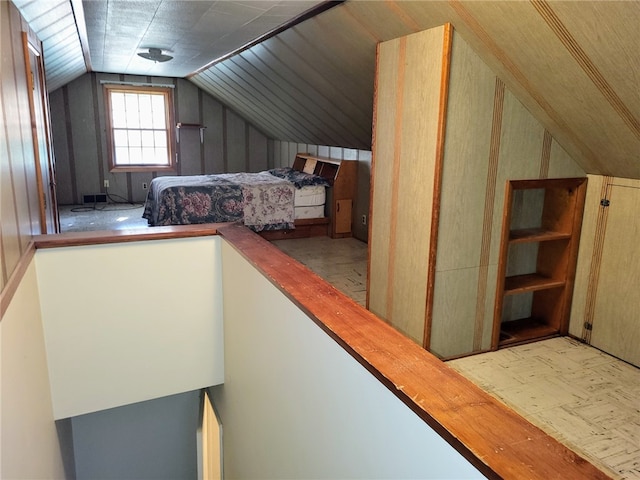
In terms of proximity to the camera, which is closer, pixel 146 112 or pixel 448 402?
pixel 448 402

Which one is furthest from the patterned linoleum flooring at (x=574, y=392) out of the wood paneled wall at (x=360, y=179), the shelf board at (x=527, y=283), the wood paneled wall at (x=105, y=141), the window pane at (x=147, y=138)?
the window pane at (x=147, y=138)

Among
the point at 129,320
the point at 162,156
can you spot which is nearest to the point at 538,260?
the point at 129,320

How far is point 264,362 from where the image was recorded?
6.86ft

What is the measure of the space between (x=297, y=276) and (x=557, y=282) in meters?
2.15

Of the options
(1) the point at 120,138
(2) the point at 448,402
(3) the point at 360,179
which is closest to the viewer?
(2) the point at 448,402

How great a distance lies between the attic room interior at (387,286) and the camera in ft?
4.59

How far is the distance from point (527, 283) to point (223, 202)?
10.7ft

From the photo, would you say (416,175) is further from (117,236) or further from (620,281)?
(117,236)

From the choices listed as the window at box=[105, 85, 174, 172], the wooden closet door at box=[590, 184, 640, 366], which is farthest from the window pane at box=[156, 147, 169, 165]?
the wooden closet door at box=[590, 184, 640, 366]

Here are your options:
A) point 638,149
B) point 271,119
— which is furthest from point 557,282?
point 271,119

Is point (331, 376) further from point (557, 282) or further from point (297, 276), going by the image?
point (557, 282)

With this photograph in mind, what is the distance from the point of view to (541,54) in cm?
222

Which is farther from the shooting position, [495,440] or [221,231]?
[221,231]

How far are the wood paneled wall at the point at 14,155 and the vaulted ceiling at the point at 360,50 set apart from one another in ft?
1.16
